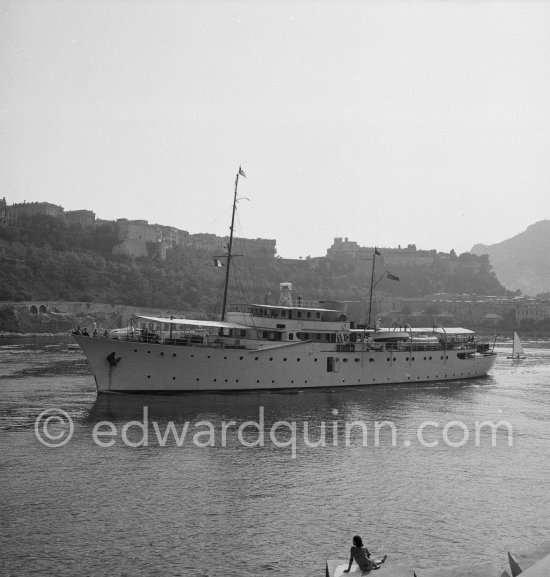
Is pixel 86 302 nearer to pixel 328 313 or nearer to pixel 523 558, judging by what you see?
pixel 328 313

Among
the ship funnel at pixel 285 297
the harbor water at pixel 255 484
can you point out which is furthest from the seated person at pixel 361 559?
the ship funnel at pixel 285 297

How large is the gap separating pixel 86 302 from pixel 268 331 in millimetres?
79821

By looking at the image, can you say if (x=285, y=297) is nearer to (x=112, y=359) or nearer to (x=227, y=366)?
(x=227, y=366)

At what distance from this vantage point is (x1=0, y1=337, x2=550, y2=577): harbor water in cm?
1583

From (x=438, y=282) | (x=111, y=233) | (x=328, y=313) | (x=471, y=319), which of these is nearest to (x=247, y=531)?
(x=328, y=313)

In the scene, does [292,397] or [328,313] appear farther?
[328,313]

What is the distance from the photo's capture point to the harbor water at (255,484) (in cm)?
1583

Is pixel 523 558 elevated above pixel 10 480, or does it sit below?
above

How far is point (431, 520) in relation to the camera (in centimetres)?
1811

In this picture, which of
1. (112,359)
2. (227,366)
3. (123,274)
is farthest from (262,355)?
(123,274)

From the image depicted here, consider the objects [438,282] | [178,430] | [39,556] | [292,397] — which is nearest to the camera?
[39,556]

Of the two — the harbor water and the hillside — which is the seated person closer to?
the harbor water

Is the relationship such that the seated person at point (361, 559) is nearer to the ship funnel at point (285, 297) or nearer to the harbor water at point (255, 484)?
the harbor water at point (255, 484)

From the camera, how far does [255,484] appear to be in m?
20.7
